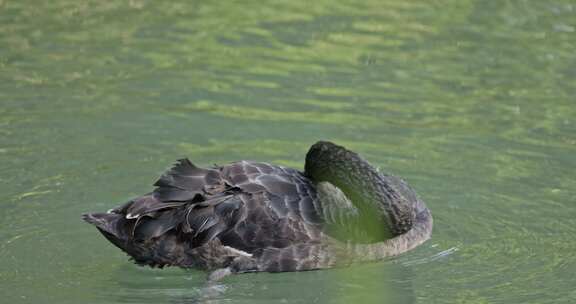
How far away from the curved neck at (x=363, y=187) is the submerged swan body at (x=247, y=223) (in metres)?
0.01

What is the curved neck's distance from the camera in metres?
7.81

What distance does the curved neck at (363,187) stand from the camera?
7812mm

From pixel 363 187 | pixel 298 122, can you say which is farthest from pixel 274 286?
pixel 298 122

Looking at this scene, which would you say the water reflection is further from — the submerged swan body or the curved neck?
the curved neck

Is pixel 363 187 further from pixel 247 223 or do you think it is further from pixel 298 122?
pixel 298 122

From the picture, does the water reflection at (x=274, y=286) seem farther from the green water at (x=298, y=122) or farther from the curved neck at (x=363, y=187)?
the curved neck at (x=363, y=187)

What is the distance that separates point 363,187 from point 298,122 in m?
2.56

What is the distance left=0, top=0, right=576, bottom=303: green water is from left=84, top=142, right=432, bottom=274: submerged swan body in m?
0.13

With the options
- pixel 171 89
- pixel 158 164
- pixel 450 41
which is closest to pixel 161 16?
A: pixel 171 89

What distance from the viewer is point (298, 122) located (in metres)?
10.3

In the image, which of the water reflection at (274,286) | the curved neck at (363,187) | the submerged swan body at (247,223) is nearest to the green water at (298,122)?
the water reflection at (274,286)

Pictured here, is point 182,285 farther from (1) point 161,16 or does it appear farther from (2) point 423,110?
(1) point 161,16

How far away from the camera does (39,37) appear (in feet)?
40.2

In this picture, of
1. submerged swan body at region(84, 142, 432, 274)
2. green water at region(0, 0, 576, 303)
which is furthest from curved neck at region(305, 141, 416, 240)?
green water at region(0, 0, 576, 303)
